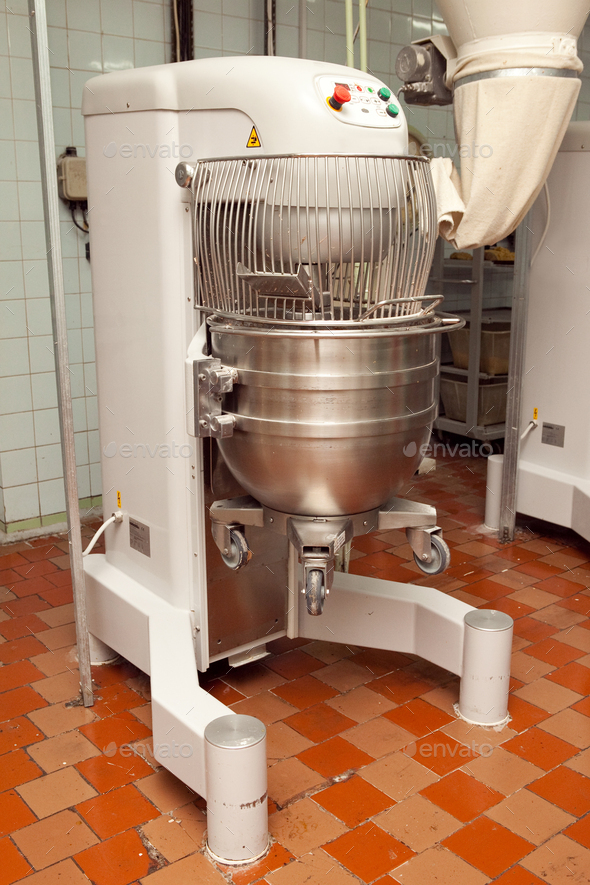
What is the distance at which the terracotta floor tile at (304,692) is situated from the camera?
2359 millimetres

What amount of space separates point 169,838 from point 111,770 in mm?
293

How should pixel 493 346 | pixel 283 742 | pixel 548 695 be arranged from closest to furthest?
pixel 283 742
pixel 548 695
pixel 493 346

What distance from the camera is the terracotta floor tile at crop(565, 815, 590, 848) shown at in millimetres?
1813

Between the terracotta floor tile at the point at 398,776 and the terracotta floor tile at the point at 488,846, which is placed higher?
the terracotta floor tile at the point at 398,776

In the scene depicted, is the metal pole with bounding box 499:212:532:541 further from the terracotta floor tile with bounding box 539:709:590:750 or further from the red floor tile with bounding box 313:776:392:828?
the red floor tile with bounding box 313:776:392:828

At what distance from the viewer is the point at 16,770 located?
6.75 ft

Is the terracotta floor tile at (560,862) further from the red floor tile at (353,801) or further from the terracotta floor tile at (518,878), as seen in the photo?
the red floor tile at (353,801)

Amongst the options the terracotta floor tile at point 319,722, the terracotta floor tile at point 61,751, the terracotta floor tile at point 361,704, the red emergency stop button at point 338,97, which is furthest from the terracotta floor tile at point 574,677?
the red emergency stop button at point 338,97

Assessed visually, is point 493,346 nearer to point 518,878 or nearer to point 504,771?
point 504,771

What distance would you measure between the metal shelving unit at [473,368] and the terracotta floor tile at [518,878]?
10.0 feet

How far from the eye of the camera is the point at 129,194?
208 cm

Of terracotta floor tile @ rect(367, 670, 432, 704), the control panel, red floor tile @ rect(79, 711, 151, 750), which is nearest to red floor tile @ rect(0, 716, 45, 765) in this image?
red floor tile @ rect(79, 711, 151, 750)

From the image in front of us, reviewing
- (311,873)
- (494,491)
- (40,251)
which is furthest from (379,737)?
(40,251)

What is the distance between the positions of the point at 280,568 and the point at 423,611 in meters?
0.43
